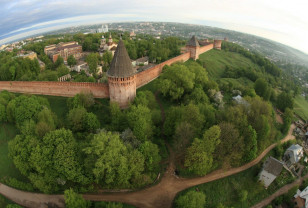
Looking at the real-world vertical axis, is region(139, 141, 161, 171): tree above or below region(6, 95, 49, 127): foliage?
below

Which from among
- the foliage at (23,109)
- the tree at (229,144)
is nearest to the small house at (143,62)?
the foliage at (23,109)

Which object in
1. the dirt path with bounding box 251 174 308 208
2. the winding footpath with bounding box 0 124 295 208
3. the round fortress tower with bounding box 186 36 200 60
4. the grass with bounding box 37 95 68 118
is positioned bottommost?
the dirt path with bounding box 251 174 308 208

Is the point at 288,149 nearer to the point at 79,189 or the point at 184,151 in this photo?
the point at 184,151

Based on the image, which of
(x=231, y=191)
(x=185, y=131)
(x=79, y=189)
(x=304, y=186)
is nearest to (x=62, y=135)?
(x=79, y=189)

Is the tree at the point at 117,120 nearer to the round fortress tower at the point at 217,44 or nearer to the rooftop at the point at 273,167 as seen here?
the rooftop at the point at 273,167

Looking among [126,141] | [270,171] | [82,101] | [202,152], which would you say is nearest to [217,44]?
[270,171]

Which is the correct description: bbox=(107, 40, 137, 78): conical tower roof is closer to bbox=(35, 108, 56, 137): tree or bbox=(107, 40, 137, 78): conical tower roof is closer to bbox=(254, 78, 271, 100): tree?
bbox=(35, 108, 56, 137): tree

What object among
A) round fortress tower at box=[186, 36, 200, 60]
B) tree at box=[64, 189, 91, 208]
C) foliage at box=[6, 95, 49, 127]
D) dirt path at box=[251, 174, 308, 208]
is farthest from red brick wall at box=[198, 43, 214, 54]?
tree at box=[64, 189, 91, 208]
